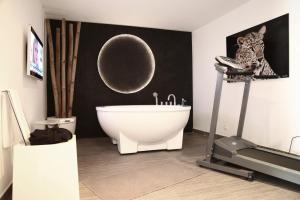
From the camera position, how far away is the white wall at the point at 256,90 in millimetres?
2680

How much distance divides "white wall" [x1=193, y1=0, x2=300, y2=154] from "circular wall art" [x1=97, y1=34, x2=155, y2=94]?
3.60 feet

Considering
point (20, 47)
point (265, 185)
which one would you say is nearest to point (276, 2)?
point (265, 185)

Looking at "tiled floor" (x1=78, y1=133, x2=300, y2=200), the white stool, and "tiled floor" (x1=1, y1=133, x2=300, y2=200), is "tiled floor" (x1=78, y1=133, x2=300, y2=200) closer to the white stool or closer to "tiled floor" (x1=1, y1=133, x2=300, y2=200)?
"tiled floor" (x1=1, y1=133, x2=300, y2=200)

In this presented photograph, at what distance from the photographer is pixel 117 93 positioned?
14.5 feet

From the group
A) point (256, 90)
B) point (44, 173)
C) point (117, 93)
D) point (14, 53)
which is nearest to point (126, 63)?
point (117, 93)

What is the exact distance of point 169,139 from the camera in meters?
3.28

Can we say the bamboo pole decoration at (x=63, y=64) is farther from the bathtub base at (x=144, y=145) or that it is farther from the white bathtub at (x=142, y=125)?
the bathtub base at (x=144, y=145)

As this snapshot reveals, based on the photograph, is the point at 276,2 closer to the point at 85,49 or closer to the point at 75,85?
the point at 85,49

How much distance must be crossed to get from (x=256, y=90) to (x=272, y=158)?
1242mm

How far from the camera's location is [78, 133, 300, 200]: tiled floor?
1.81m

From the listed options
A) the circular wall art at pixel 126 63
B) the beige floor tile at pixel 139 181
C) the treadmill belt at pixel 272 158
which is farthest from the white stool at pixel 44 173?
the circular wall art at pixel 126 63

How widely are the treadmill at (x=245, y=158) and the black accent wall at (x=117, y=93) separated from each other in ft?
7.18

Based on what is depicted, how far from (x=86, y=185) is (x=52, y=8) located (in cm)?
289

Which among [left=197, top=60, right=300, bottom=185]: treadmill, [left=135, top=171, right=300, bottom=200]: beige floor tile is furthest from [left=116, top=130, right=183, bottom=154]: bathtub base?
[left=135, top=171, right=300, bottom=200]: beige floor tile
